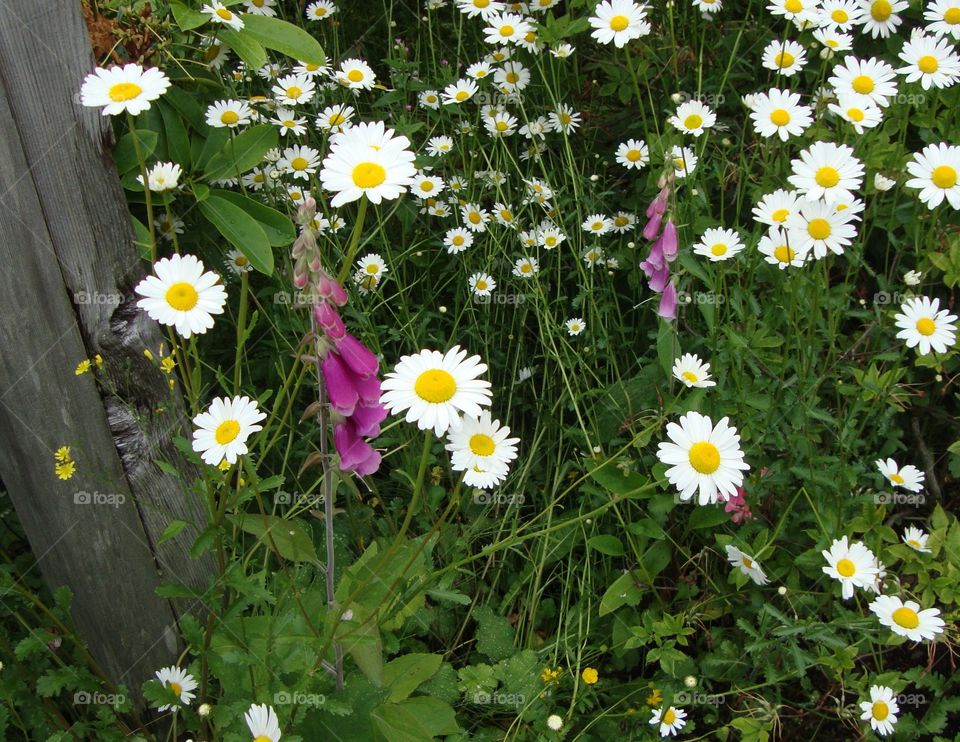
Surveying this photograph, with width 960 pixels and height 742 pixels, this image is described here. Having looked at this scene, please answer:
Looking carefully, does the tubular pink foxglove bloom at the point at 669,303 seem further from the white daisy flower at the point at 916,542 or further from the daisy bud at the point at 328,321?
the daisy bud at the point at 328,321

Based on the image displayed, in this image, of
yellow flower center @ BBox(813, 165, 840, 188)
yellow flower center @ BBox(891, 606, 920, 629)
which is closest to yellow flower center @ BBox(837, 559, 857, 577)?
yellow flower center @ BBox(891, 606, 920, 629)

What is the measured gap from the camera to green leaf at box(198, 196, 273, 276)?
1.90m

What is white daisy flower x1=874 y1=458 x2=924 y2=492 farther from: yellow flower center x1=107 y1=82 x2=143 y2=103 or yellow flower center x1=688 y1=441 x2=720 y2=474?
yellow flower center x1=107 y1=82 x2=143 y2=103

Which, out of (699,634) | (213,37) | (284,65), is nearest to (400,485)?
(699,634)

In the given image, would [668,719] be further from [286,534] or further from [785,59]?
[785,59]

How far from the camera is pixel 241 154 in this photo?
6.68 ft

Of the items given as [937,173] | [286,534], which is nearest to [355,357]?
[286,534]

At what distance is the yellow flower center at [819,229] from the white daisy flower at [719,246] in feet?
0.55

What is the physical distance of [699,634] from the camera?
2170 mm

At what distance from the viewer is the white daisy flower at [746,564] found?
6.23 ft

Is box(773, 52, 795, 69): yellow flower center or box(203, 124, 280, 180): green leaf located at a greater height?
box(773, 52, 795, 69): yellow flower center

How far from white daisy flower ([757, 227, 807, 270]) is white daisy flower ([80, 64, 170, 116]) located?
4.46 feet

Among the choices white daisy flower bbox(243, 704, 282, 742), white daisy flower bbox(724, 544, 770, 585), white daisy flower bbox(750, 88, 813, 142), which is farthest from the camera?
white daisy flower bbox(750, 88, 813, 142)

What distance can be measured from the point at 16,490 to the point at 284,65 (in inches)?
65.2
